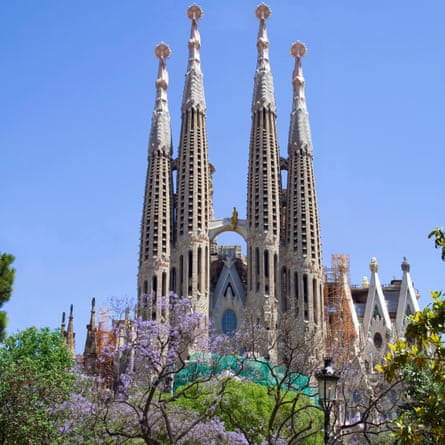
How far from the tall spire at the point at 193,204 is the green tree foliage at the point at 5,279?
3455 cm

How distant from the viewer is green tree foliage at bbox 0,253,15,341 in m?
27.0

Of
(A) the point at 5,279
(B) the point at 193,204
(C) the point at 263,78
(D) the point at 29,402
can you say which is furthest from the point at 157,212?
(D) the point at 29,402

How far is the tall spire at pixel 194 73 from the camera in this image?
67875mm

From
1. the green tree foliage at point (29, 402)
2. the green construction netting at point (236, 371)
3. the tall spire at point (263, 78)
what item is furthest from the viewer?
the tall spire at point (263, 78)

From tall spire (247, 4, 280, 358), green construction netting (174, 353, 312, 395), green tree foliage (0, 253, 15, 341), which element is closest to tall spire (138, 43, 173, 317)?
tall spire (247, 4, 280, 358)

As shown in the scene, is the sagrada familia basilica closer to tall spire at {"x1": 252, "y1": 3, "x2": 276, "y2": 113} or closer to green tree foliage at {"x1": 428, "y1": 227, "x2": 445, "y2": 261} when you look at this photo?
tall spire at {"x1": 252, "y1": 3, "x2": 276, "y2": 113}

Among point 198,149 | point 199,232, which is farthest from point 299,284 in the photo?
point 198,149

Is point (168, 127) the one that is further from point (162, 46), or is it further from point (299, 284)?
point (299, 284)

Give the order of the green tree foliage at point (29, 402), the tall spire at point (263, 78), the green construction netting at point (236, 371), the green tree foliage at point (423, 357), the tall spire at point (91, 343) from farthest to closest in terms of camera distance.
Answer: the tall spire at point (263, 78), the tall spire at point (91, 343), the green tree foliage at point (29, 402), the green construction netting at point (236, 371), the green tree foliage at point (423, 357)

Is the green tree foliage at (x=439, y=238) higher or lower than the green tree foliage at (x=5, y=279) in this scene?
Answer: lower

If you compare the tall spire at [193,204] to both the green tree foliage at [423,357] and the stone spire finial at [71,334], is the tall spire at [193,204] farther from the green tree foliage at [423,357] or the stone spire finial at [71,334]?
the green tree foliage at [423,357]

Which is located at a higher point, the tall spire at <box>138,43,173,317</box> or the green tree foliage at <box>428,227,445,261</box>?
the tall spire at <box>138,43,173,317</box>

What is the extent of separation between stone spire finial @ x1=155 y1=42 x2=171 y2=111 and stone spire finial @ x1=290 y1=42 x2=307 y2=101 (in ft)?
36.0

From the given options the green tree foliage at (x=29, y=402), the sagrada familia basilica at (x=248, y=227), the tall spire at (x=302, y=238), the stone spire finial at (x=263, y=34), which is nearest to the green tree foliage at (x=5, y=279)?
the green tree foliage at (x=29, y=402)
